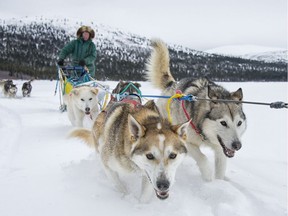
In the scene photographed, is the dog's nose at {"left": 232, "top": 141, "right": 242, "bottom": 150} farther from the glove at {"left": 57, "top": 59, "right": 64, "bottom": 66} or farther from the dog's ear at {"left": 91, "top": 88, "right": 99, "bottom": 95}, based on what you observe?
the glove at {"left": 57, "top": 59, "right": 64, "bottom": 66}

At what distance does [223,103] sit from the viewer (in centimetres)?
268

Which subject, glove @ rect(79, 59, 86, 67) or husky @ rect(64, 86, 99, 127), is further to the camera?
glove @ rect(79, 59, 86, 67)

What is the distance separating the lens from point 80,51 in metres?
5.93

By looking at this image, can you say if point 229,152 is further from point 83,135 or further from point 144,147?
point 83,135

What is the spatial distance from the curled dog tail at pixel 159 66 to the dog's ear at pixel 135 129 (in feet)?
6.90

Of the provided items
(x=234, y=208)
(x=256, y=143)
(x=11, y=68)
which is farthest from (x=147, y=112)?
(x=11, y=68)

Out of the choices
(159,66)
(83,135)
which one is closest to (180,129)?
(83,135)

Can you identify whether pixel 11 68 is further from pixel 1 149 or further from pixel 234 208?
pixel 234 208

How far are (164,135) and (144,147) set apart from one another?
158 mm

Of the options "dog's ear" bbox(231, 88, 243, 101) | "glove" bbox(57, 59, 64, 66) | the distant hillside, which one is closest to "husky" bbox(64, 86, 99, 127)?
"glove" bbox(57, 59, 64, 66)

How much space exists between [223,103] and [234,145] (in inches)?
15.8

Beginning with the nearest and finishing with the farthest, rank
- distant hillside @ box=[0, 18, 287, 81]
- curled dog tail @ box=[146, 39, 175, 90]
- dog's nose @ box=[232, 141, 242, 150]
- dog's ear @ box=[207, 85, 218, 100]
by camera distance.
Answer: dog's nose @ box=[232, 141, 242, 150], dog's ear @ box=[207, 85, 218, 100], curled dog tail @ box=[146, 39, 175, 90], distant hillside @ box=[0, 18, 287, 81]

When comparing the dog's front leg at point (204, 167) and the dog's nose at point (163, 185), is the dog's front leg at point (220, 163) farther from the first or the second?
the dog's nose at point (163, 185)

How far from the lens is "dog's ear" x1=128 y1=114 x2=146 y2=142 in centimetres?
206
